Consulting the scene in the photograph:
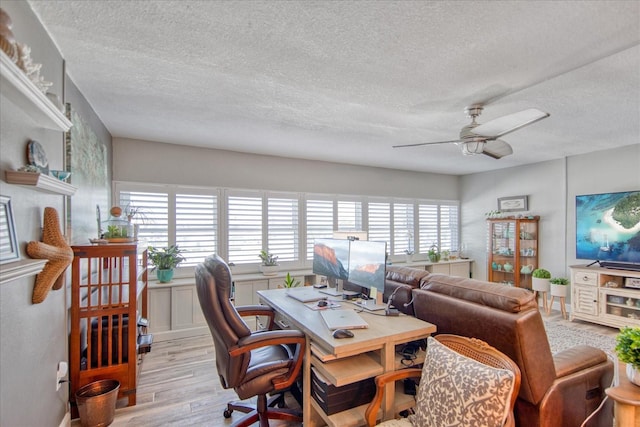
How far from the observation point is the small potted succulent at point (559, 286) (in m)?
4.49

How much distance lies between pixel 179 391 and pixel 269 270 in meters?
1.96

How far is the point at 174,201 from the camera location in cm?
409

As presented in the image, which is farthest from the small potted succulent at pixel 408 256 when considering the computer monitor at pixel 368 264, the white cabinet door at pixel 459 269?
the computer monitor at pixel 368 264

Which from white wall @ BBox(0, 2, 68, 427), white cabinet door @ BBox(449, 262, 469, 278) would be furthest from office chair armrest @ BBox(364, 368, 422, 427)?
white cabinet door @ BBox(449, 262, 469, 278)

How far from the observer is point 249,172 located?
4594mm

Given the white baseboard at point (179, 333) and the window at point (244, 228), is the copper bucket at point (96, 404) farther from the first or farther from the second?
the window at point (244, 228)

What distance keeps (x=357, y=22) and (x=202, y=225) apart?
11.2ft

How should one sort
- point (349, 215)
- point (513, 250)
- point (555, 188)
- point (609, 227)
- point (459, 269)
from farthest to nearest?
point (459, 269) → point (349, 215) → point (513, 250) → point (555, 188) → point (609, 227)

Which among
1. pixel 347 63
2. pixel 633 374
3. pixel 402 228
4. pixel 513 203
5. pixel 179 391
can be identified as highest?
pixel 347 63

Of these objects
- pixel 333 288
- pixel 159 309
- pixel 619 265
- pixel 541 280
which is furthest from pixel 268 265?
pixel 619 265

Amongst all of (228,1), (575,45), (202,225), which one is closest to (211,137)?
(202,225)

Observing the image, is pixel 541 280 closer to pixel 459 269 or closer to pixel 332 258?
pixel 459 269

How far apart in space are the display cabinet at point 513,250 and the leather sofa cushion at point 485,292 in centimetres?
405

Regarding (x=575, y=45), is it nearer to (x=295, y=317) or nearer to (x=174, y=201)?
(x=295, y=317)
